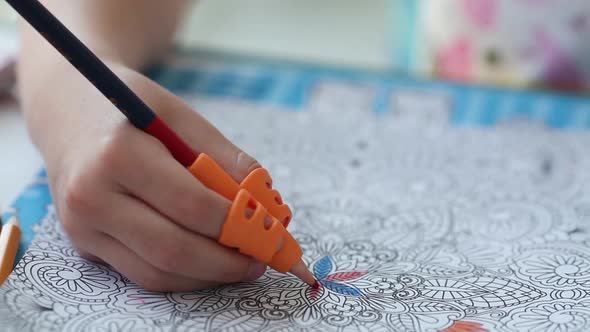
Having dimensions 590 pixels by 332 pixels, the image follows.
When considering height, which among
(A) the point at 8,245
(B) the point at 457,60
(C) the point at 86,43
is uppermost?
(B) the point at 457,60

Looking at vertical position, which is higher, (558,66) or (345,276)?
(558,66)

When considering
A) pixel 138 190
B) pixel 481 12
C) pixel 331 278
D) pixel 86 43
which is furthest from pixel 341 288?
pixel 481 12

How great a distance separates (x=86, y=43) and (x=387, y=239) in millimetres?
223

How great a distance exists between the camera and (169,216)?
326 millimetres

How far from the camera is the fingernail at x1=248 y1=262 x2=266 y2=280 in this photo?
35 cm

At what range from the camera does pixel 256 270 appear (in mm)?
350

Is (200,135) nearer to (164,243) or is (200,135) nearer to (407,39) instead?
(164,243)

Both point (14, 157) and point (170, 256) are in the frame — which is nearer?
point (170, 256)

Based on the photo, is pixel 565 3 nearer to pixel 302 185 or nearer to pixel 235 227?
pixel 302 185

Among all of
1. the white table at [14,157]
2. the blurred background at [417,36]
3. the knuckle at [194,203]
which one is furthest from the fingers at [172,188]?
the blurred background at [417,36]

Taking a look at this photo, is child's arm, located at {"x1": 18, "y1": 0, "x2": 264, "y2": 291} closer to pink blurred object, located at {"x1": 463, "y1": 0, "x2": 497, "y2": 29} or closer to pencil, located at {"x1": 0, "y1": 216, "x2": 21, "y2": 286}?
pencil, located at {"x1": 0, "y1": 216, "x2": 21, "y2": 286}

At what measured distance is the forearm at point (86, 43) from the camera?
404 mm

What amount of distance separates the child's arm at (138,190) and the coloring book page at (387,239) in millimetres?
19

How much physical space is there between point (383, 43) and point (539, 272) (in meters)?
0.40
